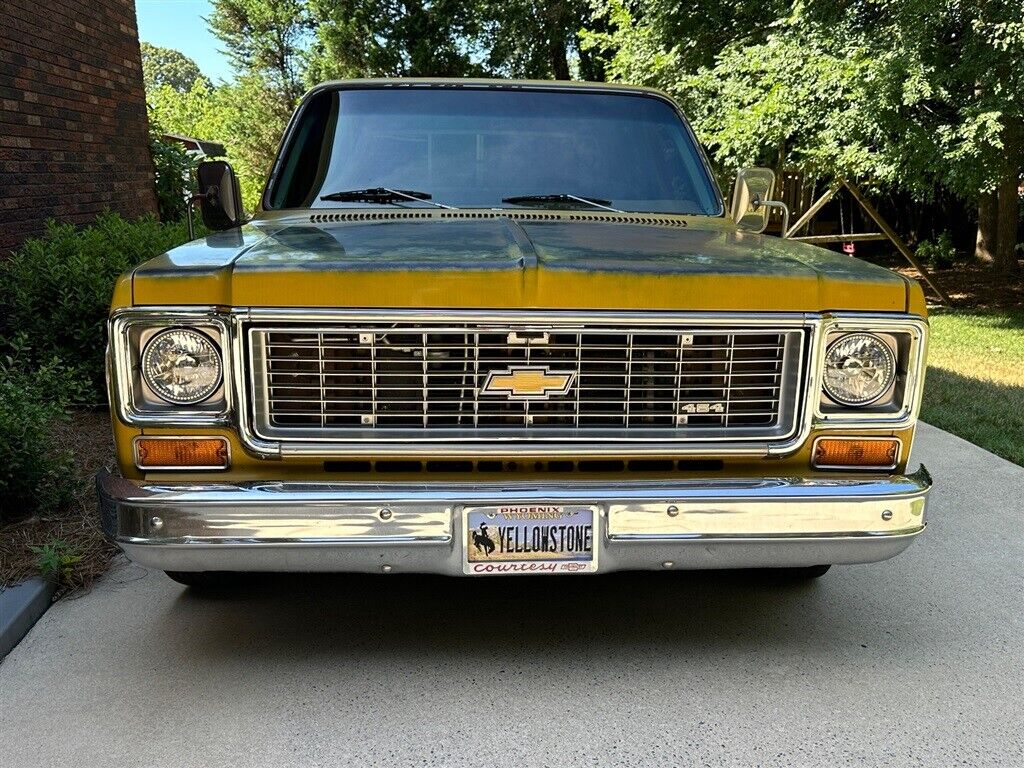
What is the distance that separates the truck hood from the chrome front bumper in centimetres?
51

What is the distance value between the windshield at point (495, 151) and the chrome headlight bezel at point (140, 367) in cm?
125

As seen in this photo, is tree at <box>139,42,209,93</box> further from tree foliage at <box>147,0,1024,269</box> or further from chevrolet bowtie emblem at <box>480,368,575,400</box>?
chevrolet bowtie emblem at <box>480,368,575,400</box>

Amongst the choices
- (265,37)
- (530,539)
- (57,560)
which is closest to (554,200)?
(530,539)

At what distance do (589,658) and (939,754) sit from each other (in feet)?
3.48

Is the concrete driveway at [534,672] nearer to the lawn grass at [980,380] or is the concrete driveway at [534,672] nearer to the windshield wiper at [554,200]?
the windshield wiper at [554,200]

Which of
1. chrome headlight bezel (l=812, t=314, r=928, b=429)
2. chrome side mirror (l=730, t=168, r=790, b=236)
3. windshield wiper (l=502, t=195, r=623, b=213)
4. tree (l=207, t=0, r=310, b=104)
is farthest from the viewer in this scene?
tree (l=207, t=0, r=310, b=104)

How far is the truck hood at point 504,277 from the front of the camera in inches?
99.3

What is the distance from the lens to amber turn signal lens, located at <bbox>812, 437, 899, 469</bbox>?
9.01 ft

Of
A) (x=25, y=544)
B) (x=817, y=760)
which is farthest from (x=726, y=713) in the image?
(x=25, y=544)

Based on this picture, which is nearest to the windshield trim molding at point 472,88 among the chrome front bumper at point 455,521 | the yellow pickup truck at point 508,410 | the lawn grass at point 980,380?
the yellow pickup truck at point 508,410

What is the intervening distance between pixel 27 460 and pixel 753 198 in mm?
3327

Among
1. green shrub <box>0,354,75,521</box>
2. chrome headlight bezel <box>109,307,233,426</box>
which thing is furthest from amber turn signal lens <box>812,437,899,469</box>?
green shrub <box>0,354,75,521</box>

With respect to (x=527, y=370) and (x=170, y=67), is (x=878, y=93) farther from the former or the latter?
(x=170, y=67)

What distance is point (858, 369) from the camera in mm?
2723
